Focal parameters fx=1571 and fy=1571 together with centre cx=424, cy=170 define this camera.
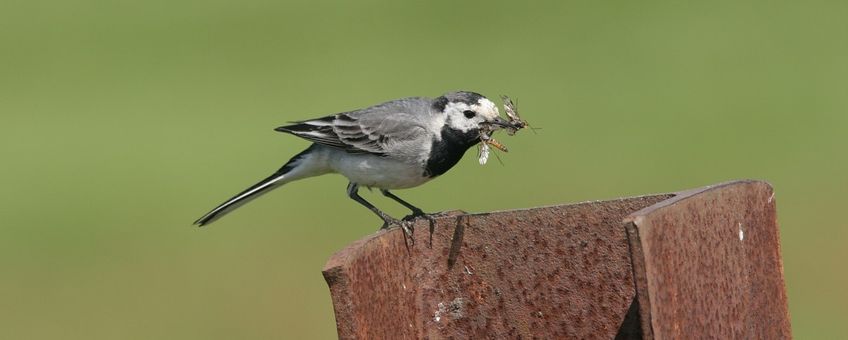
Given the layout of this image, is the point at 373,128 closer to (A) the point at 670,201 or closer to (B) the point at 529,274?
(B) the point at 529,274

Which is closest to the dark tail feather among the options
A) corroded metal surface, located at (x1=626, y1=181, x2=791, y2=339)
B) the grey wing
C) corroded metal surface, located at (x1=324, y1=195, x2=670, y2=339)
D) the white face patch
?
the grey wing

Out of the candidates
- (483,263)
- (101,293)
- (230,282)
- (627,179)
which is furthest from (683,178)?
(483,263)

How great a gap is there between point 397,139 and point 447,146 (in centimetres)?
32

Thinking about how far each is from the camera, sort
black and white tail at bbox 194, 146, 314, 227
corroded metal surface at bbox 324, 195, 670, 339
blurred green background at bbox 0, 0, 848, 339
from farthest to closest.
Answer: blurred green background at bbox 0, 0, 848, 339, black and white tail at bbox 194, 146, 314, 227, corroded metal surface at bbox 324, 195, 670, 339

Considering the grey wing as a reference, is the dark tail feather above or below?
below

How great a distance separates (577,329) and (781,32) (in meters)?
17.7

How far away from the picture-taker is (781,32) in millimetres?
22719

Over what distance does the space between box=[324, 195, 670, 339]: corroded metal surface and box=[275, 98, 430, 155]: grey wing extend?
2.88 meters

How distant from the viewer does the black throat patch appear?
8.73m

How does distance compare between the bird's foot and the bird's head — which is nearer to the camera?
the bird's foot

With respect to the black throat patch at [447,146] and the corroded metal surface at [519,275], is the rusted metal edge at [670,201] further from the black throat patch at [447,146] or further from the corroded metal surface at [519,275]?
the black throat patch at [447,146]

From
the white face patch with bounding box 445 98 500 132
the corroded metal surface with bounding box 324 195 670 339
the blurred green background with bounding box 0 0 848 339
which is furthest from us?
the blurred green background with bounding box 0 0 848 339

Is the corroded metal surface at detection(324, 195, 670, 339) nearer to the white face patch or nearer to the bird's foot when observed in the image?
the bird's foot

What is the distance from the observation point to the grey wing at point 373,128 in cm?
892
